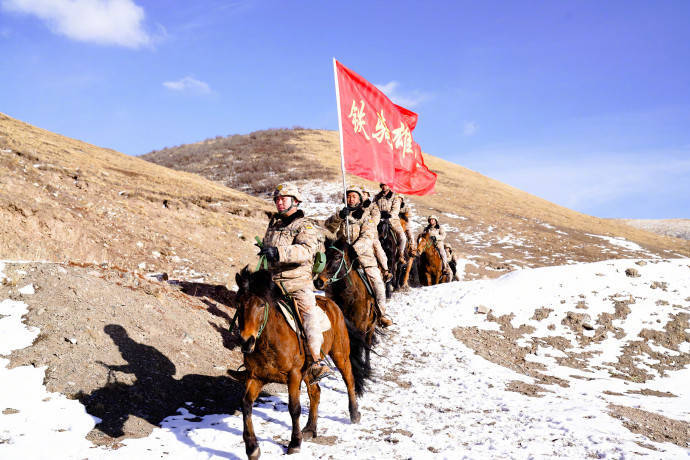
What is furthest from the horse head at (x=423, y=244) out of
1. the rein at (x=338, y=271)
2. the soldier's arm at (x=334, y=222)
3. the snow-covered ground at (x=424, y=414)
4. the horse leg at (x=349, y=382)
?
the horse leg at (x=349, y=382)

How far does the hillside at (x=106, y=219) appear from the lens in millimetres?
11922

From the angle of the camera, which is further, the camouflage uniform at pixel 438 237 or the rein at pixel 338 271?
the camouflage uniform at pixel 438 237

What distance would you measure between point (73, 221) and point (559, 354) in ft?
44.0

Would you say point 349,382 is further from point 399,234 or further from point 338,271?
point 399,234

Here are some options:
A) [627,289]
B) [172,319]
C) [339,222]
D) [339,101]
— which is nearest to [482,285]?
[627,289]

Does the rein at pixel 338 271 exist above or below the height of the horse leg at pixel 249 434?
above

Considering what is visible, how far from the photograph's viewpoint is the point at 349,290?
877cm

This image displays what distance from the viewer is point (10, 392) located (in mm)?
5703

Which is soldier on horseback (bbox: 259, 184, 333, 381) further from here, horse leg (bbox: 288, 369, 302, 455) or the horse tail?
the horse tail

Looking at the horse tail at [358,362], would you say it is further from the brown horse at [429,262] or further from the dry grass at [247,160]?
the dry grass at [247,160]

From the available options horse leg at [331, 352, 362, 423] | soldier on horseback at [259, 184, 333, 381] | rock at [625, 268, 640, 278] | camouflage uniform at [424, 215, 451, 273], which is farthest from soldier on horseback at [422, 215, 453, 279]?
soldier on horseback at [259, 184, 333, 381]

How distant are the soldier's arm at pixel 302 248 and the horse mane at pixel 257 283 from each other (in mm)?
263

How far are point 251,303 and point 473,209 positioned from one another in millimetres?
41998

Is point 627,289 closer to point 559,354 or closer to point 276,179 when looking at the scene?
point 559,354
